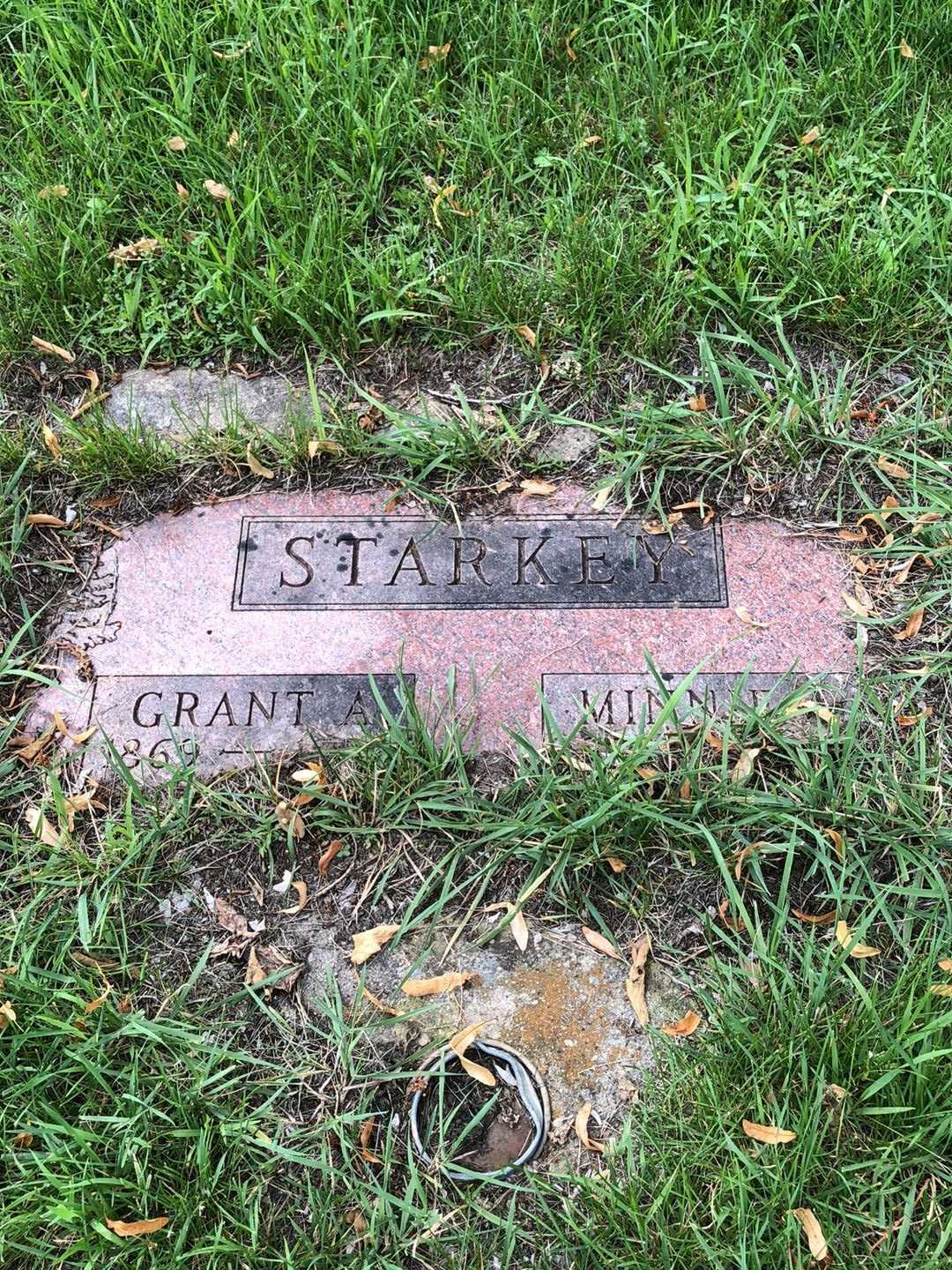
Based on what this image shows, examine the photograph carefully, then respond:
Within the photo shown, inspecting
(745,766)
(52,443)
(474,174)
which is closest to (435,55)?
(474,174)

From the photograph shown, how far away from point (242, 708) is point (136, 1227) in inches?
39.8

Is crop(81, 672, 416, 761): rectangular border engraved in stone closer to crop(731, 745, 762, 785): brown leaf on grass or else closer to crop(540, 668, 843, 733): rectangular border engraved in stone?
crop(540, 668, 843, 733): rectangular border engraved in stone

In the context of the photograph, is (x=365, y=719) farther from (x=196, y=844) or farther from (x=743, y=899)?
(x=743, y=899)

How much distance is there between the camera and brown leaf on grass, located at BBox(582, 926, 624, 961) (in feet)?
6.97

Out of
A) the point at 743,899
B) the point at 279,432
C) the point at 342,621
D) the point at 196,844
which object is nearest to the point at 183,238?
the point at 279,432

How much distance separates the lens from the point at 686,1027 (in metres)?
2.04

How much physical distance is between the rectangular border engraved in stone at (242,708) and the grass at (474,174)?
96 cm

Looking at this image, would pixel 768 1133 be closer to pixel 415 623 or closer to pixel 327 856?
pixel 327 856

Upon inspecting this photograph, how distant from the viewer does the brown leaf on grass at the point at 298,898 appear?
7.28 ft

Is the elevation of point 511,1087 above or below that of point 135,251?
below

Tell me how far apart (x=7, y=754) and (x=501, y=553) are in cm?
119

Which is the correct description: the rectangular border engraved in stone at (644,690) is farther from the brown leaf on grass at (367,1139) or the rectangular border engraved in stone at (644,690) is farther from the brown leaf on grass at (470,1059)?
the brown leaf on grass at (367,1139)

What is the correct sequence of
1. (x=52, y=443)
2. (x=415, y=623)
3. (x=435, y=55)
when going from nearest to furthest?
(x=415, y=623) → (x=52, y=443) → (x=435, y=55)

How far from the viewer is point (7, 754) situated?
7.86 feet
